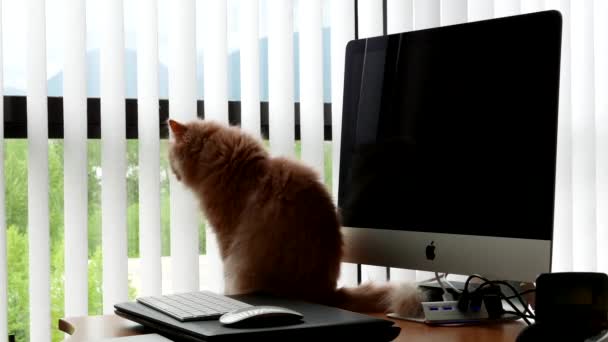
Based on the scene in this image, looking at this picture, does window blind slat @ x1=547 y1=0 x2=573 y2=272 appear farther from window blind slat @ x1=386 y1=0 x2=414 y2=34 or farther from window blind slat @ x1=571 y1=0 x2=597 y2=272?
window blind slat @ x1=386 y1=0 x2=414 y2=34

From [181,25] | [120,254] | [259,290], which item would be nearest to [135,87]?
[181,25]

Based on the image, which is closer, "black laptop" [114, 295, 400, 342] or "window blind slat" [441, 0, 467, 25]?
"black laptop" [114, 295, 400, 342]

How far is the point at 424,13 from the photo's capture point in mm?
2293

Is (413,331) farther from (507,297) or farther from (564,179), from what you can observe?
(564,179)

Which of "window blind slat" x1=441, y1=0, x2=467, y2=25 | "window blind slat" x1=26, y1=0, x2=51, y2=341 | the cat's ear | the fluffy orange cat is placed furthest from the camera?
"window blind slat" x1=441, y1=0, x2=467, y2=25

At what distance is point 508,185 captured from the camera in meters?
1.27

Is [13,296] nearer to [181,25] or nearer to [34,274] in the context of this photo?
[34,274]

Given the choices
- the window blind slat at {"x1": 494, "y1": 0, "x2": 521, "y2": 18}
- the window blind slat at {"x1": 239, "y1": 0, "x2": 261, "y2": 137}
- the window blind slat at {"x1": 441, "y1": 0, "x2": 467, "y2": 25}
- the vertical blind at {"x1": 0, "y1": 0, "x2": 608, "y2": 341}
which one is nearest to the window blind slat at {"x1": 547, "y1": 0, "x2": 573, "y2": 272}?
the vertical blind at {"x1": 0, "y1": 0, "x2": 608, "y2": 341}

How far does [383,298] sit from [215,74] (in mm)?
866

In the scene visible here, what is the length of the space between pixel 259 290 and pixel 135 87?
2.61 ft

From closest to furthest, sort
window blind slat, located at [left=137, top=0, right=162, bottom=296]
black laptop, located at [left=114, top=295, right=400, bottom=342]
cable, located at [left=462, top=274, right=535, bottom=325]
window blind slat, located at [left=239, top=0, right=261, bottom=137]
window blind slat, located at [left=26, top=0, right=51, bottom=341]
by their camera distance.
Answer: black laptop, located at [left=114, top=295, right=400, bottom=342] → cable, located at [left=462, top=274, right=535, bottom=325] → window blind slat, located at [left=26, top=0, right=51, bottom=341] → window blind slat, located at [left=137, top=0, right=162, bottom=296] → window blind slat, located at [left=239, top=0, right=261, bottom=137]

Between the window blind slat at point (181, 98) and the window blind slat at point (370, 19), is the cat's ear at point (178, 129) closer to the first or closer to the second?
the window blind slat at point (181, 98)

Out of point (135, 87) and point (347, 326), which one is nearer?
point (347, 326)

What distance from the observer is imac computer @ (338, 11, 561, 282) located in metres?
1.24
